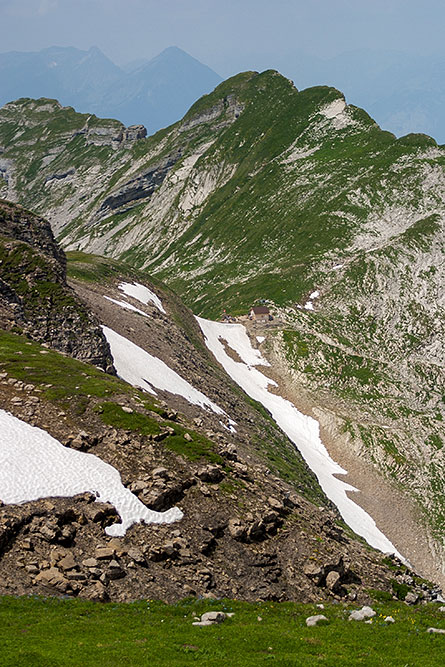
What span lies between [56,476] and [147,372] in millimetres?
29329

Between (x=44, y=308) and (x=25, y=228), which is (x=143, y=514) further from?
(x=25, y=228)

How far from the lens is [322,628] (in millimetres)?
20391

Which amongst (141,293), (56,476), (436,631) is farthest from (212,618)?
(141,293)

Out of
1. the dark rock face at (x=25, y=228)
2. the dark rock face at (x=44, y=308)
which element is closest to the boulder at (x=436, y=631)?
the dark rock face at (x=44, y=308)

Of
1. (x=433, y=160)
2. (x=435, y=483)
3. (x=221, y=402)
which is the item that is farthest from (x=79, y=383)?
(x=433, y=160)

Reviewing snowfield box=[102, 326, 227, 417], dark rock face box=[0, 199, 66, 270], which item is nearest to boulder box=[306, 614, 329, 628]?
snowfield box=[102, 326, 227, 417]

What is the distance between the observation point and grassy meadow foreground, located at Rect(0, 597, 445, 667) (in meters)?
16.3

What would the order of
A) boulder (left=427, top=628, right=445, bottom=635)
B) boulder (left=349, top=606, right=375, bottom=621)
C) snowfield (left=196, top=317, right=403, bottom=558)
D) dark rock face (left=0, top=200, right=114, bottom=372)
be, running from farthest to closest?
snowfield (left=196, top=317, right=403, bottom=558), dark rock face (left=0, top=200, right=114, bottom=372), boulder (left=349, top=606, right=375, bottom=621), boulder (left=427, top=628, right=445, bottom=635)

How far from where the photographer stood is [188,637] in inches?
715

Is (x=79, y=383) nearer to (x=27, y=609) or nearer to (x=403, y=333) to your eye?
(x=27, y=609)

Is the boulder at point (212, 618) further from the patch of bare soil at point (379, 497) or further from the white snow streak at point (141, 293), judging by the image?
the white snow streak at point (141, 293)

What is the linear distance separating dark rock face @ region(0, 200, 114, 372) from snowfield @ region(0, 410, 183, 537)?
17.7 meters

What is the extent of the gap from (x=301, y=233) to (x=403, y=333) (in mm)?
57783

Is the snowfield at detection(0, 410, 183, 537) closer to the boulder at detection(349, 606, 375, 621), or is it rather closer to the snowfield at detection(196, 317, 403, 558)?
the boulder at detection(349, 606, 375, 621)
